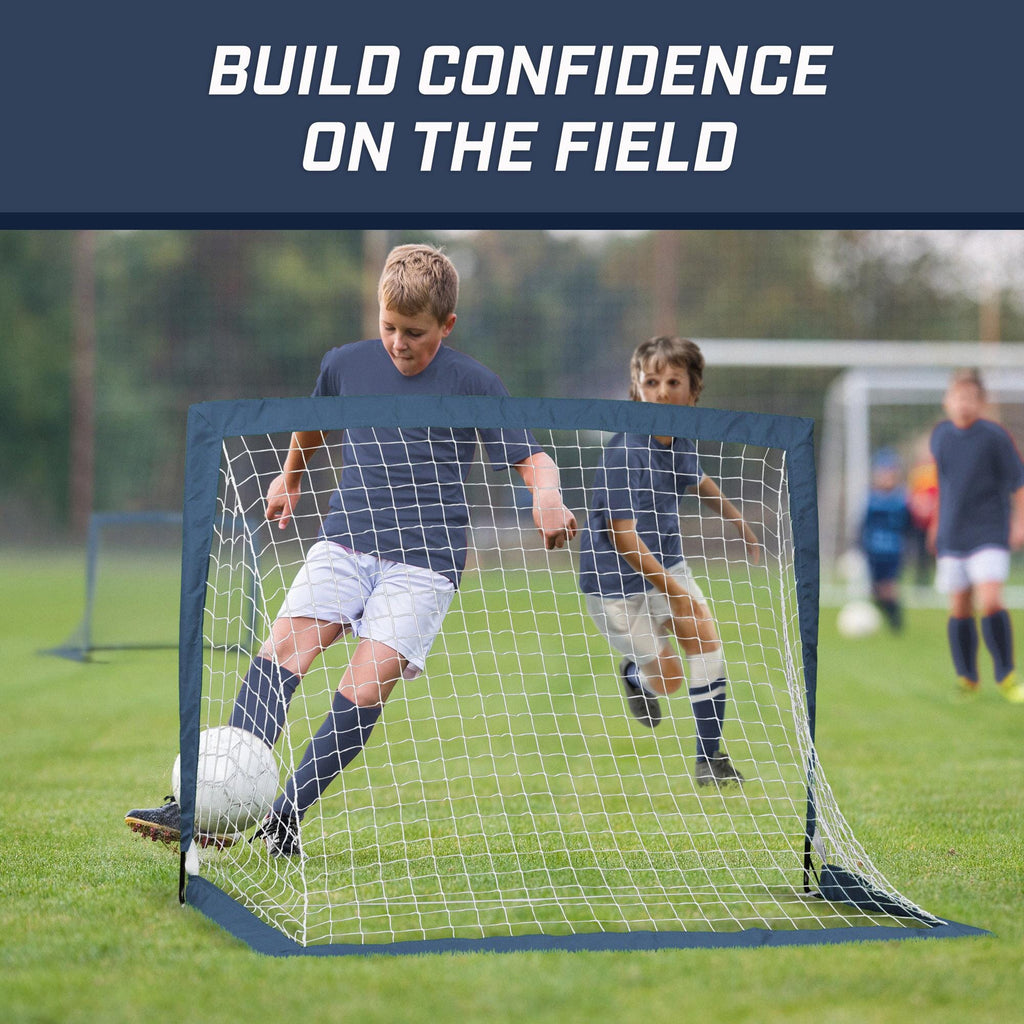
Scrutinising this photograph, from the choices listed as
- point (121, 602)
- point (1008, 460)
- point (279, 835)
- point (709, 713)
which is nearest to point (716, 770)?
point (709, 713)

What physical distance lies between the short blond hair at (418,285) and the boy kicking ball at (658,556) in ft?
3.23

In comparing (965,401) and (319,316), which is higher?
(319,316)

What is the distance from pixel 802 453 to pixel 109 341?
22.0 m

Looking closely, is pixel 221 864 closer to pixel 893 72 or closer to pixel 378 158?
pixel 378 158

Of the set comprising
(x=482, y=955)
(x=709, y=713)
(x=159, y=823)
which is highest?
(x=709, y=713)

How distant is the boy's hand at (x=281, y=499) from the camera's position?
11.7 feet

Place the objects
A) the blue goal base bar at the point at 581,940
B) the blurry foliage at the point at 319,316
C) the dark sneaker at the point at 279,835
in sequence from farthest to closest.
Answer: the blurry foliage at the point at 319,316 < the dark sneaker at the point at 279,835 < the blue goal base bar at the point at 581,940

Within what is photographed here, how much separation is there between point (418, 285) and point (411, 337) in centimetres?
15

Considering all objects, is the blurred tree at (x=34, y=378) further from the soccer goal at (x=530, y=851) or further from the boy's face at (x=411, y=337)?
the boy's face at (x=411, y=337)

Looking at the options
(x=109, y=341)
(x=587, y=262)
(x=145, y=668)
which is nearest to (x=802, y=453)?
(x=145, y=668)

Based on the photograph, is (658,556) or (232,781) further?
(658,556)

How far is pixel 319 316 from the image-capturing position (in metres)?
23.8

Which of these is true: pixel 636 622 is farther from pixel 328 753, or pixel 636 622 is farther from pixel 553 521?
pixel 328 753

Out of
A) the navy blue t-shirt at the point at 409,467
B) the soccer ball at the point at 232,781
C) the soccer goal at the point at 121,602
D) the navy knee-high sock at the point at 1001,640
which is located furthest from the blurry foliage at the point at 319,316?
the soccer ball at the point at 232,781
